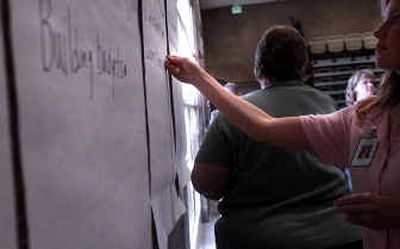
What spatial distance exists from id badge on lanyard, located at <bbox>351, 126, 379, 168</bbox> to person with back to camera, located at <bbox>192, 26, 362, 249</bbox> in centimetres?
43

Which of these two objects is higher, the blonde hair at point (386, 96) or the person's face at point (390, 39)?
the person's face at point (390, 39)

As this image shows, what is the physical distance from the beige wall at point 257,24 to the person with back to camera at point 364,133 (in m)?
6.22

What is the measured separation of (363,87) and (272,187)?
2843 mm

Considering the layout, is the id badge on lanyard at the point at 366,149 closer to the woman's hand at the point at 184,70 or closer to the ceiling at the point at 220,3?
the woman's hand at the point at 184,70

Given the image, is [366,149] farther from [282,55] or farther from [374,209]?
[282,55]

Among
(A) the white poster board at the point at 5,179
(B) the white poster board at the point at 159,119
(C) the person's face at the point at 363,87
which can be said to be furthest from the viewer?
(C) the person's face at the point at 363,87

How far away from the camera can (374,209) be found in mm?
993

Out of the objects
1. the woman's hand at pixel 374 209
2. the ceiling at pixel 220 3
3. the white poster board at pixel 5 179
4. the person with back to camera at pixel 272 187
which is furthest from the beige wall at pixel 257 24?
the white poster board at pixel 5 179

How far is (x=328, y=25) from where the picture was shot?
24.2 ft

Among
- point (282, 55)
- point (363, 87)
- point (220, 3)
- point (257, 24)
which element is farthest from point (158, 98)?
point (257, 24)

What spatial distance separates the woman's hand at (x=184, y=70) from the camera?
4.23 ft

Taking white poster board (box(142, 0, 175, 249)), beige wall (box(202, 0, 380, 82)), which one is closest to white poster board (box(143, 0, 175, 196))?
white poster board (box(142, 0, 175, 249))

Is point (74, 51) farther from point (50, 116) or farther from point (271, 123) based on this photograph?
point (271, 123)

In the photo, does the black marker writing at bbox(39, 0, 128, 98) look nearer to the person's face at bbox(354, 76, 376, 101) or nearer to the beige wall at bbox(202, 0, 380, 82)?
the person's face at bbox(354, 76, 376, 101)
